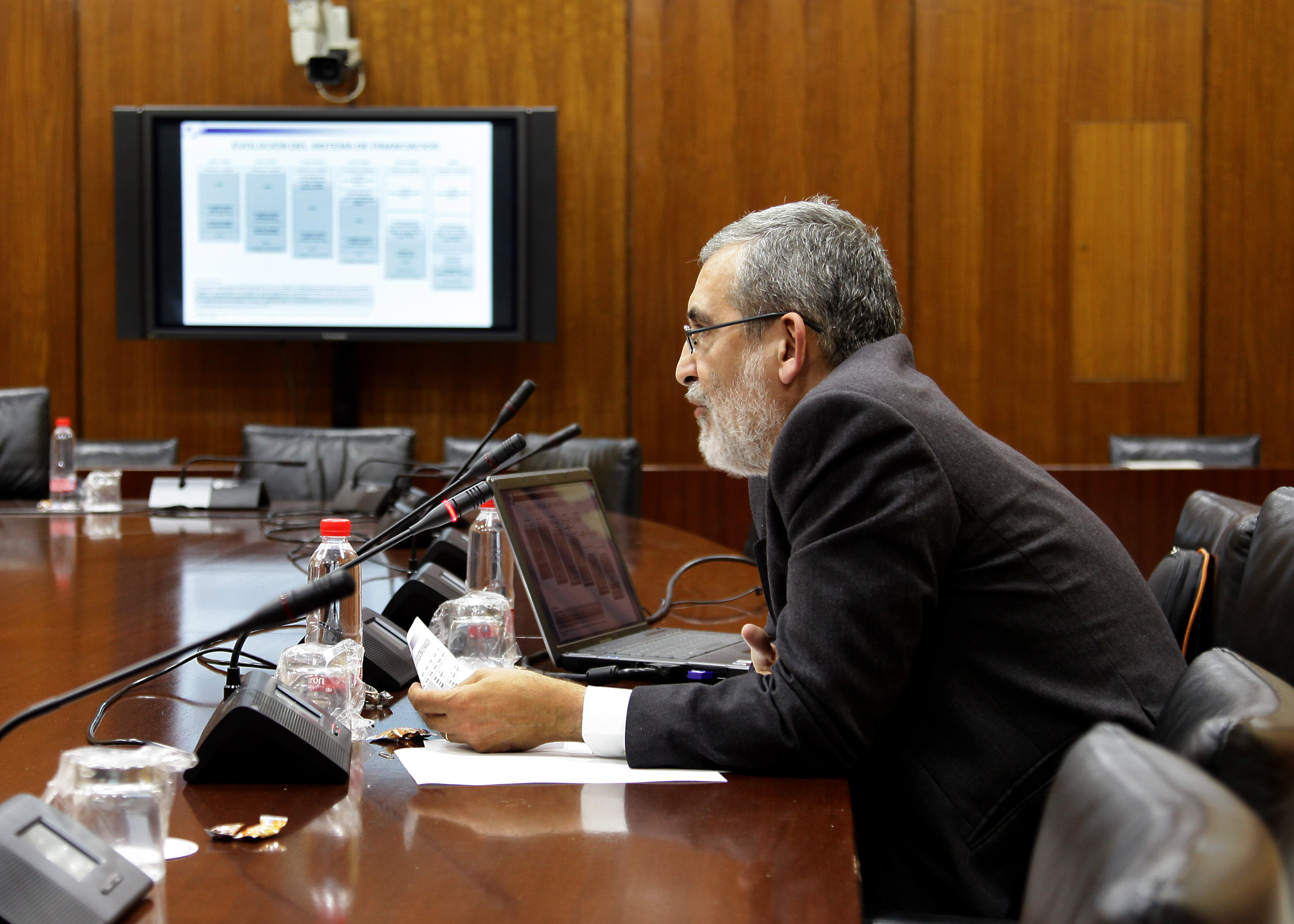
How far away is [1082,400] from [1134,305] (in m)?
0.53

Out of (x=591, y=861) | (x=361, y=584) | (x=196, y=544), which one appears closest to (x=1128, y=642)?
(x=591, y=861)

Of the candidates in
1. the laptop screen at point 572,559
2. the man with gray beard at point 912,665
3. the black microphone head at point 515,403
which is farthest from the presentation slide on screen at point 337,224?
the man with gray beard at point 912,665

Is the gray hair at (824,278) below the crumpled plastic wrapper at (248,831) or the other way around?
the other way around

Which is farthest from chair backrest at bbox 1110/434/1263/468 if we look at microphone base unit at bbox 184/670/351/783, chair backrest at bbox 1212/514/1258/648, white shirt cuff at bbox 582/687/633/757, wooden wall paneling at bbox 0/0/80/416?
wooden wall paneling at bbox 0/0/80/416

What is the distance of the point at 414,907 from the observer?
78cm

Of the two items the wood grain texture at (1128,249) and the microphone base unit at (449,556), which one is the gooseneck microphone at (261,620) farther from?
the wood grain texture at (1128,249)

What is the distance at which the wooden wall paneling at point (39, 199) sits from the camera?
5.54 m

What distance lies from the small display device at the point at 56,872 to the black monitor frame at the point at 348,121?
15.2 ft

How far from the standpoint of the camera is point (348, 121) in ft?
17.4

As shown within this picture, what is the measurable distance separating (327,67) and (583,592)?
14.1ft

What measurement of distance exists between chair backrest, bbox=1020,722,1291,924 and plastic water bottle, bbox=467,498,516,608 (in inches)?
46.5

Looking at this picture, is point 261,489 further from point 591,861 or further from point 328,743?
point 591,861

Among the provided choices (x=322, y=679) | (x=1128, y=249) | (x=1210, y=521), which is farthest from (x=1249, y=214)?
(x=322, y=679)

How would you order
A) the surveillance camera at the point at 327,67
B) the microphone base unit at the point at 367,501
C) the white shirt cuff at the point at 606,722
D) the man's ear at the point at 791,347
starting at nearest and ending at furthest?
the white shirt cuff at the point at 606,722
the man's ear at the point at 791,347
the microphone base unit at the point at 367,501
the surveillance camera at the point at 327,67
